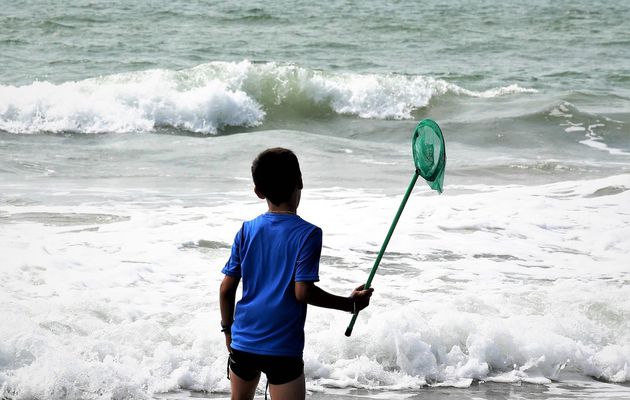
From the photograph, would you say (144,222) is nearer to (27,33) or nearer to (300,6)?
(27,33)

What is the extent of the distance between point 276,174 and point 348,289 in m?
3.60

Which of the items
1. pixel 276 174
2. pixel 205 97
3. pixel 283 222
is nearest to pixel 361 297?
pixel 283 222

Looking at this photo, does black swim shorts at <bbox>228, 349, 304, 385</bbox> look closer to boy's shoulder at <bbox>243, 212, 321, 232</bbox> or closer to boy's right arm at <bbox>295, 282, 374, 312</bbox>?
boy's right arm at <bbox>295, 282, 374, 312</bbox>

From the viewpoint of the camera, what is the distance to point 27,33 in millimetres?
22984

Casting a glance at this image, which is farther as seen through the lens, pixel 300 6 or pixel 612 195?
pixel 300 6

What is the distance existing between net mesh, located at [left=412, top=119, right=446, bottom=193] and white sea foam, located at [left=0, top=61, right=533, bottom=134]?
476 inches

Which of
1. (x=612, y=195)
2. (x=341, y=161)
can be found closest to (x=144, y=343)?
(x=612, y=195)

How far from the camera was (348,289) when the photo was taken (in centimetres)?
635

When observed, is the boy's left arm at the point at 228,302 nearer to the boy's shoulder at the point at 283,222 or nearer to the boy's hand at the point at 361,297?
the boy's shoulder at the point at 283,222

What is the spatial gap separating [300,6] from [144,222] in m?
22.7

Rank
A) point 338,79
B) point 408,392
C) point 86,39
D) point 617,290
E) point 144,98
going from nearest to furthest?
1. point 408,392
2. point 617,290
3. point 144,98
4. point 338,79
5. point 86,39

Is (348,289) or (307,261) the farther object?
(348,289)

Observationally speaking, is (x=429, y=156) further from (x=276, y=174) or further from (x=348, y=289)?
(x=348, y=289)

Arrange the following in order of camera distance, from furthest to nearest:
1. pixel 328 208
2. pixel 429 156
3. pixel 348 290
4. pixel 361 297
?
1. pixel 328 208
2. pixel 348 290
3. pixel 429 156
4. pixel 361 297
